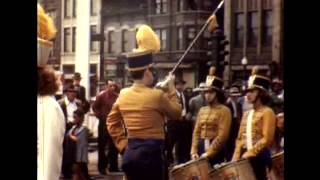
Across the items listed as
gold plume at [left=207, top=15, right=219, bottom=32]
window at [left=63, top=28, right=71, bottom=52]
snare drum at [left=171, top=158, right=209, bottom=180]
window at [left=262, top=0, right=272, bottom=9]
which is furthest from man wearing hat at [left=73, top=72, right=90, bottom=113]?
window at [left=262, top=0, right=272, bottom=9]

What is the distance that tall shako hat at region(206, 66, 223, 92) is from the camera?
3354 mm

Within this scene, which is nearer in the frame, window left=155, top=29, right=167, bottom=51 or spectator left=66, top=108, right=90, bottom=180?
window left=155, top=29, right=167, bottom=51

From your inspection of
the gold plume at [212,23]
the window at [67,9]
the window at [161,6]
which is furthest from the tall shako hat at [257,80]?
the window at [67,9]

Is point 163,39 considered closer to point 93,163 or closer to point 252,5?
point 252,5

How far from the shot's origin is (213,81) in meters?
3.38

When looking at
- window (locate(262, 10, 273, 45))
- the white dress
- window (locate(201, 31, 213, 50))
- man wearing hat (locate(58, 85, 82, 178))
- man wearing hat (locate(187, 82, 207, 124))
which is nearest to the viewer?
the white dress

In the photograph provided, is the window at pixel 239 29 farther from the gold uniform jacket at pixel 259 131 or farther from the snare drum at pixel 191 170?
the snare drum at pixel 191 170

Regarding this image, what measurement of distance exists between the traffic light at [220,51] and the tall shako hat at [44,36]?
0.64m

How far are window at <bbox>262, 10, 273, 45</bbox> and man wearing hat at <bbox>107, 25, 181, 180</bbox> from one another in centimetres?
42

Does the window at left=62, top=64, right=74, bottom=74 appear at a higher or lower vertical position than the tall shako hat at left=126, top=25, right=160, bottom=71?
lower

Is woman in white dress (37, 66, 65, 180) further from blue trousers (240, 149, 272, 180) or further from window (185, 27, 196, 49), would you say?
blue trousers (240, 149, 272, 180)

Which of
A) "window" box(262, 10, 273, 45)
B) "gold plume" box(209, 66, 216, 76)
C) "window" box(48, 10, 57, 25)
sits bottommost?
"gold plume" box(209, 66, 216, 76)

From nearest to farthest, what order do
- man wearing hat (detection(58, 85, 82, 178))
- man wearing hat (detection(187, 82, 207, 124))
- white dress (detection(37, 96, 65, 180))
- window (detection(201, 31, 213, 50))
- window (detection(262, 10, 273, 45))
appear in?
white dress (detection(37, 96, 65, 180))
window (detection(262, 10, 273, 45))
window (detection(201, 31, 213, 50))
man wearing hat (detection(187, 82, 207, 124))
man wearing hat (detection(58, 85, 82, 178))
